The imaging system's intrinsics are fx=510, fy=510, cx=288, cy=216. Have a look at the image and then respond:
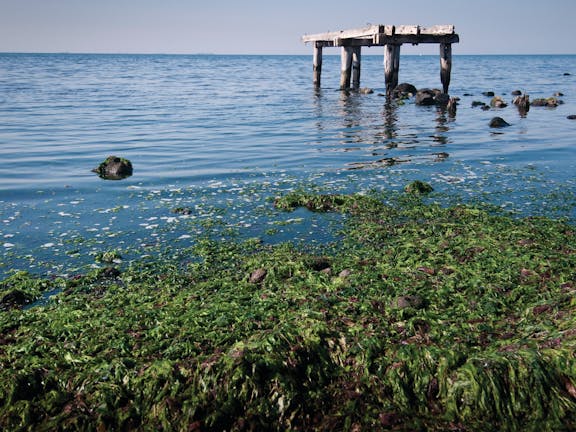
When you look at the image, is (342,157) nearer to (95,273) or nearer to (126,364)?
(95,273)

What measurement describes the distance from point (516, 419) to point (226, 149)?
13475mm

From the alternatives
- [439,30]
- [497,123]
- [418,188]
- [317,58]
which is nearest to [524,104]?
[439,30]

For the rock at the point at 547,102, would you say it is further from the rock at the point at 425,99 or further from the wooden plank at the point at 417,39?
the wooden plank at the point at 417,39

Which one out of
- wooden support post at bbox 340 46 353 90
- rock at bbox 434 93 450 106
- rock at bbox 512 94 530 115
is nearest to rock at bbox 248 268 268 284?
rock at bbox 512 94 530 115

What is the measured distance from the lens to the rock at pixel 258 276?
20.8 feet

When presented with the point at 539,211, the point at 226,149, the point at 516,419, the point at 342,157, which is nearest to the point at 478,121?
the point at 342,157

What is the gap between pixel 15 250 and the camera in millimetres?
7715

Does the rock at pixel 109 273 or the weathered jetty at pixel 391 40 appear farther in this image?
the weathered jetty at pixel 391 40

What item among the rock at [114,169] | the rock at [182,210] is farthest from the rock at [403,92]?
the rock at [182,210]

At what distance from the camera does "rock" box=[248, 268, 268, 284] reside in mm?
6332

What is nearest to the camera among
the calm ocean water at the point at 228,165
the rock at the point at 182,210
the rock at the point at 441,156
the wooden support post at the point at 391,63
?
the calm ocean water at the point at 228,165

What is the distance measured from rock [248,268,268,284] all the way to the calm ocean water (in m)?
1.79

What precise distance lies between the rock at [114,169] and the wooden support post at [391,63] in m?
19.0

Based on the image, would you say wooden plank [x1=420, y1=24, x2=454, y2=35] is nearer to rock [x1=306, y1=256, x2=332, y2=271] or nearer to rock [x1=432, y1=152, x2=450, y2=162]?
rock [x1=432, y1=152, x2=450, y2=162]
